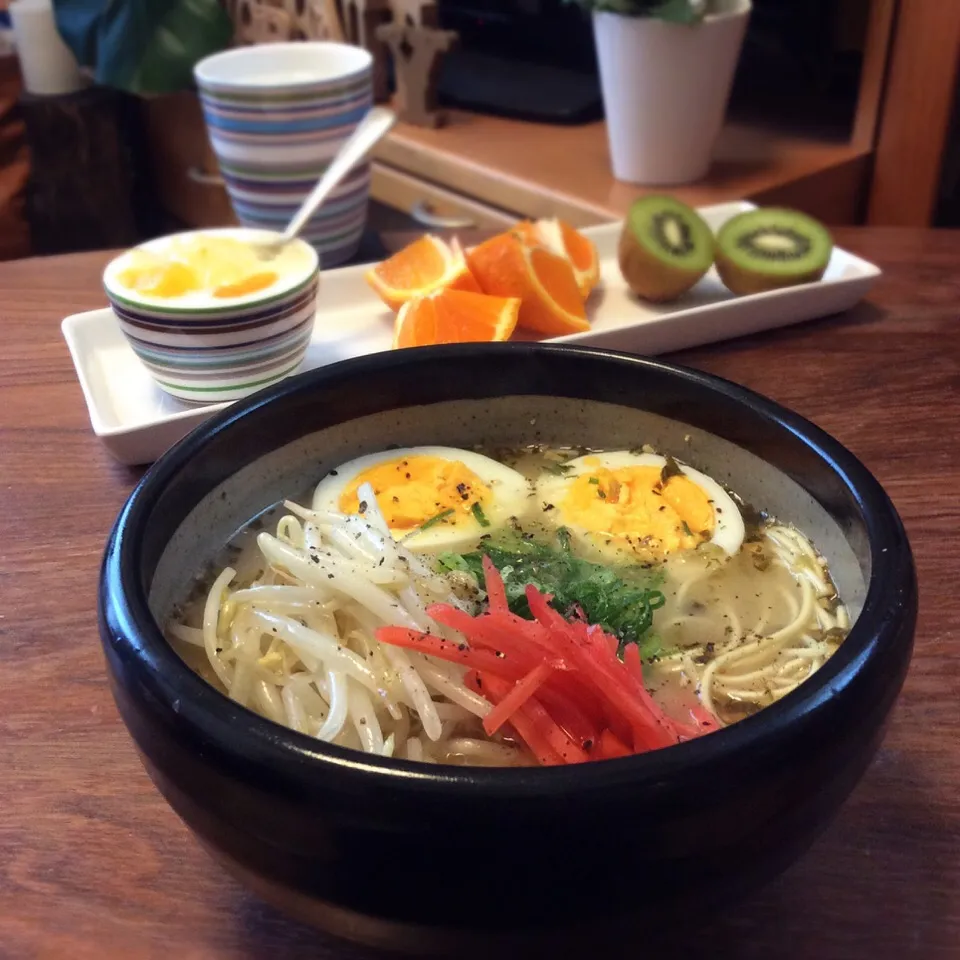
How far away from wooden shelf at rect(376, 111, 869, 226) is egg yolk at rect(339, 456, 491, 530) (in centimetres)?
114

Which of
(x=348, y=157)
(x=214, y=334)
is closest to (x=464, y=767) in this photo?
(x=214, y=334)

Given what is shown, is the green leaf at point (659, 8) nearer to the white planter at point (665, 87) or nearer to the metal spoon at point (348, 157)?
the white planter at point (665, 87)

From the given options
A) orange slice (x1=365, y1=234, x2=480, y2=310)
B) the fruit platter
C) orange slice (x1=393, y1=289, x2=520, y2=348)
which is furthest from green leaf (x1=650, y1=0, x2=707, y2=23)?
orange slice (x1=393, y1=289, x2=520, y2=348)

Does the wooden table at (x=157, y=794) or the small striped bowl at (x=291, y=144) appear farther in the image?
the small striped bowl at (x=291, y=144)

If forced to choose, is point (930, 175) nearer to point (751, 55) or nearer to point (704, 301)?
point (751, 55)

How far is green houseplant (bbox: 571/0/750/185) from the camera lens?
177 cm

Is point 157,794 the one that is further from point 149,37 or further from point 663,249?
point 149,37

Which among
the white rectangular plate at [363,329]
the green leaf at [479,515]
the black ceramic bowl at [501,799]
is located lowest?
the white rectangular plate at [363,329]

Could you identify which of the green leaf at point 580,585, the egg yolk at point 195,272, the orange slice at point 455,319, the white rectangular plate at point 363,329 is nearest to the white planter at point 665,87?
the white rectangular plate at point 363,329

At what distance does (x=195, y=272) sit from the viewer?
117 centimetres

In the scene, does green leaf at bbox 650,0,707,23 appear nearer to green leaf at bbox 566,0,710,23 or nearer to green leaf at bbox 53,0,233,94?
green leaf at bbox 566,0,710,23

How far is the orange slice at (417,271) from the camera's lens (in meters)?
1.31

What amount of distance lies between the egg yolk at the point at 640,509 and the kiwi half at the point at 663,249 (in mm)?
608

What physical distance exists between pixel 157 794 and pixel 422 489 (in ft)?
1.04
